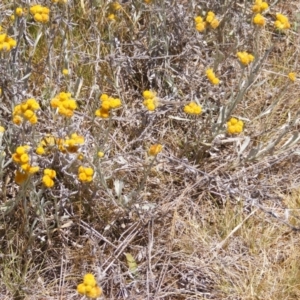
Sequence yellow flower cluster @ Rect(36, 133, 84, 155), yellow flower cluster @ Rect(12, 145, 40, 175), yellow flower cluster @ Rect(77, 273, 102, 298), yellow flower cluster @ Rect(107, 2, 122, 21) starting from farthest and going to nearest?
yellow flower cluster @ Rect(107, 2, 122, 21)
yellow flower cluster @ Rect(36, 133, 84, 155)
yellow flower cluster @ Rect(12, 145, 40, 175)
yellow flower cluster @ Rect(77, 273, 102, 298)

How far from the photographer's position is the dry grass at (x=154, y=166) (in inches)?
64.5

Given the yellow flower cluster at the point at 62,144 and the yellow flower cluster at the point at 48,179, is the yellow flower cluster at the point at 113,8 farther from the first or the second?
the yellow flower cluster at the point at 48,179

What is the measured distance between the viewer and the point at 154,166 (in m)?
1.85

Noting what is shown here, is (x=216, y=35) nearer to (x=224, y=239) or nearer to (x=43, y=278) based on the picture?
(x=224, y=239)

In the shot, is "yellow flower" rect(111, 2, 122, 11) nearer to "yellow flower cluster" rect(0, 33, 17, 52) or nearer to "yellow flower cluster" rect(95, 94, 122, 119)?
"yellow flower cluster" rect(0, 33, 17, 52)

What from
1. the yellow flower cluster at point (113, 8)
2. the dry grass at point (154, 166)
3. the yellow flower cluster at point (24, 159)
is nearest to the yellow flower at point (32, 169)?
the yellow flower cluster at point (24, 159)

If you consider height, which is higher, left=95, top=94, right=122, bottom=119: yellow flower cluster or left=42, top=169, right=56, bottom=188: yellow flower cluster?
left=95, top=94, right=122, bottom=119: yellow flower cluster

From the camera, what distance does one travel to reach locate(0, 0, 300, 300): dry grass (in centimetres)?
164

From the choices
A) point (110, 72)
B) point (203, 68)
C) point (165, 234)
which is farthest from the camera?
point (203, 68)

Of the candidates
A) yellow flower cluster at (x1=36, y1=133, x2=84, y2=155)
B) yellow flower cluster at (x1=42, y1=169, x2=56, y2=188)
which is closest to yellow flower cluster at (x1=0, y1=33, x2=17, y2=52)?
yellow flower cluster at (x1=36, y1=133, x2=84, y2=155)

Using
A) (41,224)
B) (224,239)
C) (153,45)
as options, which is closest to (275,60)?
(153,45)

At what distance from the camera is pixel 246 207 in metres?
1.86

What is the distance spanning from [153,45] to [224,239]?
820mm

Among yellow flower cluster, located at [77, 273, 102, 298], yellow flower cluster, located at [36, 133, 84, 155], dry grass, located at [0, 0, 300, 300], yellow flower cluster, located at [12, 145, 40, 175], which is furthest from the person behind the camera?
dry grass, located at [0, 0, 300, 300]
